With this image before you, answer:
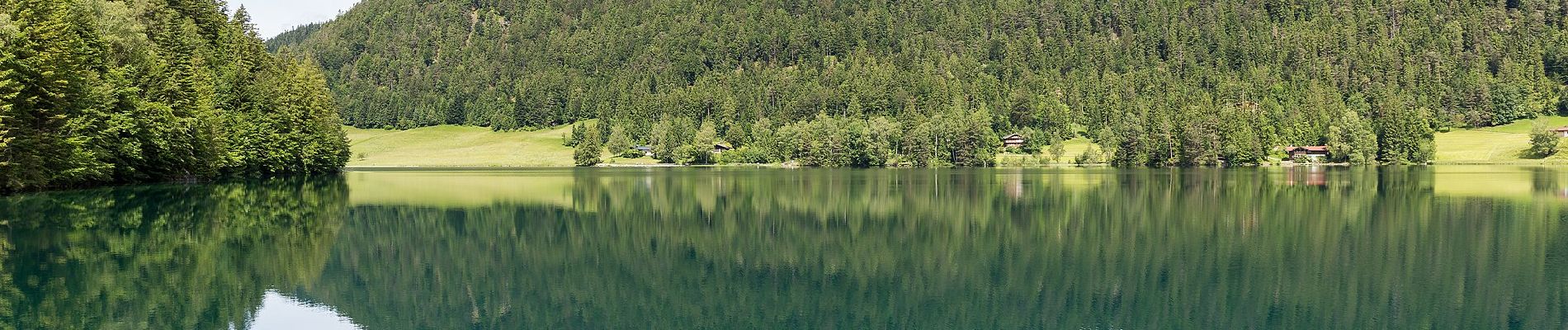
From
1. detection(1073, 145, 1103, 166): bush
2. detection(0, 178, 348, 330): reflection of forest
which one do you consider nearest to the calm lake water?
detection(0, 178, 348, 330): reflection of forest

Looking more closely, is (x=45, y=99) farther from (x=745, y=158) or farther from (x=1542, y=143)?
(x=1542, y=143)

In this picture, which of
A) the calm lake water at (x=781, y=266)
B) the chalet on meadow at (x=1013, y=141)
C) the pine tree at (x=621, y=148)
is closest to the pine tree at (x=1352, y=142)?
the chalet on meadow at (x=1013, y=141)

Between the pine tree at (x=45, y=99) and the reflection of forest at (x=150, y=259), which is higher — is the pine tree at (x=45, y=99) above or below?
above

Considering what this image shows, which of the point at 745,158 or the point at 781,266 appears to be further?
the point at 745,158

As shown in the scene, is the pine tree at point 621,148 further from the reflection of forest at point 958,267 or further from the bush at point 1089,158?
the reflection of forest at point 958,267

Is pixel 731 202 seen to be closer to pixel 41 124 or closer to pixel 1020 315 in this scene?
pixel 41 124

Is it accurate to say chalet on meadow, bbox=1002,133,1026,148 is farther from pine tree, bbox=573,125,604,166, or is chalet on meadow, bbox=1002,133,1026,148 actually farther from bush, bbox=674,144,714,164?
pine tree, bbox=573,125,604,166

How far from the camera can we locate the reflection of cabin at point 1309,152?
163750 mm

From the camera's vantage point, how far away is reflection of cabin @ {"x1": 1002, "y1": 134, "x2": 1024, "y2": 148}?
193 meters

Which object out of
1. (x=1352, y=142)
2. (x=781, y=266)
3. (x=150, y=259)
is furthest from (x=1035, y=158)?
(x=150, y=259)

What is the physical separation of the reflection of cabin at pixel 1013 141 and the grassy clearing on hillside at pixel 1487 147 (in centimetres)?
6118

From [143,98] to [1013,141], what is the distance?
152428 mm

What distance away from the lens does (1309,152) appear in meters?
169

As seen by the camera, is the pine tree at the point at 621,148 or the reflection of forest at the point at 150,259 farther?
the pine tree at the point at 621,148
